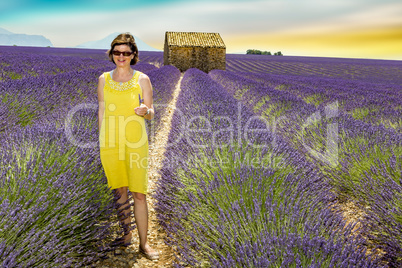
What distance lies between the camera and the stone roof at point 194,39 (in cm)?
1906

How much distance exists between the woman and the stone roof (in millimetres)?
17809

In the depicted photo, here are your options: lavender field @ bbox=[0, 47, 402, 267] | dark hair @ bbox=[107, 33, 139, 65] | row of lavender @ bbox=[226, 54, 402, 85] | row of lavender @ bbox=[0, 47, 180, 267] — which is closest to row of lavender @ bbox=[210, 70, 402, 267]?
A: lavender field @ bbox=[0, 47, 402, 267]

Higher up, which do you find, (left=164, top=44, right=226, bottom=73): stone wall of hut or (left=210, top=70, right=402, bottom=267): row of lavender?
(left=164, top=44, right=226, bottom=73): stone wall of hut

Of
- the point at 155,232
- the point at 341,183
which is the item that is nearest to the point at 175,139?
the point at 155,232

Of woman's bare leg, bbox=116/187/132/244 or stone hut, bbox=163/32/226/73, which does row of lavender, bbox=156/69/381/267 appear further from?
stone hut, bbox=163/32/226/73

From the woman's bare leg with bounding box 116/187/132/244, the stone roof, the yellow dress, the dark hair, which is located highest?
the stone roof

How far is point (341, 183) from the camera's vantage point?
9.75ft

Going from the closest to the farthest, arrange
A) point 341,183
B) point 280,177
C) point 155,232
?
point 280,177
point 155,232
point 341,183

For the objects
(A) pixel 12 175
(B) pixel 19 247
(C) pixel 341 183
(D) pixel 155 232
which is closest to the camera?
(B) pixel 19 247

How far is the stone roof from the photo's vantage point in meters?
19.1

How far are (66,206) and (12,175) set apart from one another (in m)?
0.34

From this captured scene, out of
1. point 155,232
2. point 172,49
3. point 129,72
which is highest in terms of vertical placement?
point 172,49

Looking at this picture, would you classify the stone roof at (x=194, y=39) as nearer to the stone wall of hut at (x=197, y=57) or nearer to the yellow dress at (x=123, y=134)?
the stone wall of hut at (x=197, y=57)

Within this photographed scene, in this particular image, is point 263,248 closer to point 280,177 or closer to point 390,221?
point 280,177
